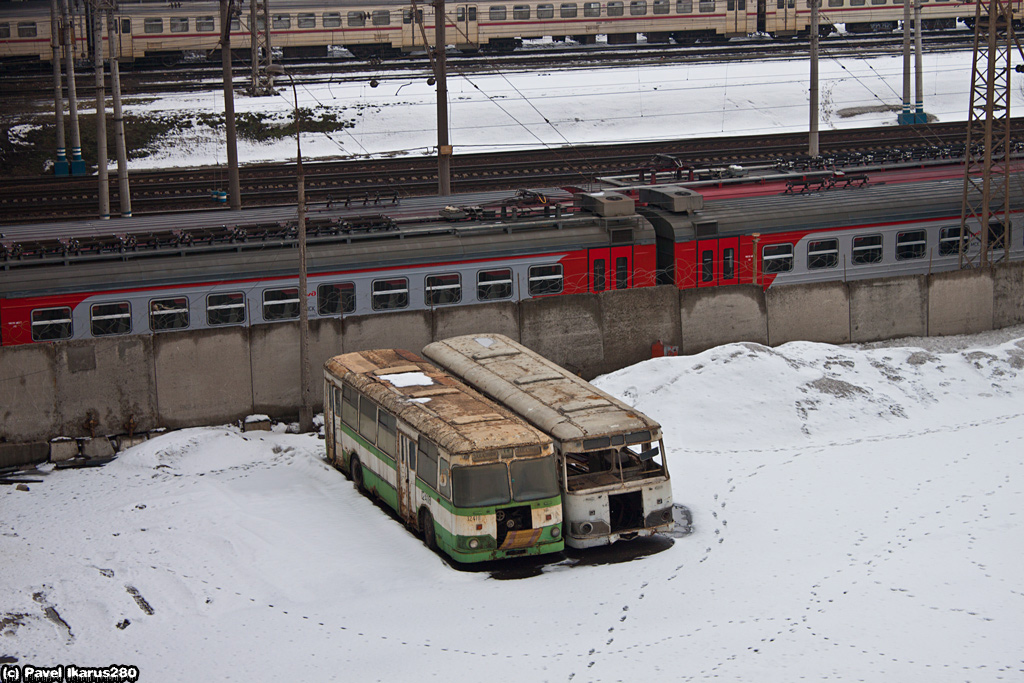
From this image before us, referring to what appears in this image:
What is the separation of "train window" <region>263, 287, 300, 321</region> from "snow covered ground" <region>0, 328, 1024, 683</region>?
3163mm

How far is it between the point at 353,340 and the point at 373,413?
200 inches

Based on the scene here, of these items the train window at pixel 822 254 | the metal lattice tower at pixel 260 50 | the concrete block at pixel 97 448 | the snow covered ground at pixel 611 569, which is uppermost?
the metal lattice tower at pixel 260 50

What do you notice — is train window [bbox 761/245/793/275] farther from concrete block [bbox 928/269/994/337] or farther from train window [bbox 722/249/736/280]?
concrete block [bbox 928/269/994/337]

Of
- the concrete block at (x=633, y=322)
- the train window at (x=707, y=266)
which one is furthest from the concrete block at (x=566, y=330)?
the train window at (x=707, y=266)

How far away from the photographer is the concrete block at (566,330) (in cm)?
2492

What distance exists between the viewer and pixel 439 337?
2455 centimetres

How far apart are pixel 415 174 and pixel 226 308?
19.8 meters

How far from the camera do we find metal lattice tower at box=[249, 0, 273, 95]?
45188 mm

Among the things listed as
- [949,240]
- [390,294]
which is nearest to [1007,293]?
[949,240]

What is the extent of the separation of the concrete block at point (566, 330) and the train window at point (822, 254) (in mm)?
6275

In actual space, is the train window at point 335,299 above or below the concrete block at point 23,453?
above

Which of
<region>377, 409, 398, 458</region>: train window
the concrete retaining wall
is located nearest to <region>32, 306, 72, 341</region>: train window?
the concrete retaining wall

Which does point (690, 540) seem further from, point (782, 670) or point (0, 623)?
point (0, 623)

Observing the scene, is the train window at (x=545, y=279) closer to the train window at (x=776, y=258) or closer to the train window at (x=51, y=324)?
the train window at (x=776, y=258)
